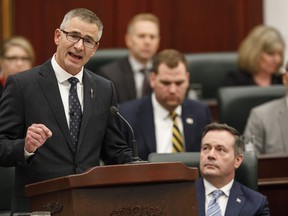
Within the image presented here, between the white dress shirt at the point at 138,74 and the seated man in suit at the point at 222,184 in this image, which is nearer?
the seated man in suit at the point at 222,184

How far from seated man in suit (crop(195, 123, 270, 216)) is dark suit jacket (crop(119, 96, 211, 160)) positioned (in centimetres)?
88

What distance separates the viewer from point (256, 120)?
5.43 m

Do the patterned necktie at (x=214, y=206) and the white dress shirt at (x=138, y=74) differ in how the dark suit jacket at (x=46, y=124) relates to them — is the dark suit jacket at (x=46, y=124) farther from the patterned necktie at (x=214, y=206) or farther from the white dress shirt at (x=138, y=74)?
the white dress shirt at (x=138, y=74)

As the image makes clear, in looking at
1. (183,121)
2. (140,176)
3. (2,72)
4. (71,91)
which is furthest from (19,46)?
(140,176)

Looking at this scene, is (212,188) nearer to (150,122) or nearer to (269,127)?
(150,122)

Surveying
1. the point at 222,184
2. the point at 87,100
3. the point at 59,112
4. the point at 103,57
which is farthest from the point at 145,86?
the point at 59,112

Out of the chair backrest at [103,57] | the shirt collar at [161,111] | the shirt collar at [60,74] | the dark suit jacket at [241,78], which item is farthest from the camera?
the chair backrest at [103,57]

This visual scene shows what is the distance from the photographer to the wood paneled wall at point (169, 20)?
703cm

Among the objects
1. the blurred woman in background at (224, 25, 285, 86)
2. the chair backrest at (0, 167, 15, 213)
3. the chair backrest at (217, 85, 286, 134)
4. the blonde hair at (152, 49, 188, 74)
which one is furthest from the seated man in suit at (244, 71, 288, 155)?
the chair backrest at (0, 167, 15, 213)

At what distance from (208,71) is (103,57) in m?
0.83

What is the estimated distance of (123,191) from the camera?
3.01 m

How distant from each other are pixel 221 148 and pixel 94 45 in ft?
3.69

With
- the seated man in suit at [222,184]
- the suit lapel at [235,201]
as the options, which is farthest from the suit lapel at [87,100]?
the suit lapel at [235,201]

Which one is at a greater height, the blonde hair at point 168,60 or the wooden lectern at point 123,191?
the blonde hair at point 168,60
